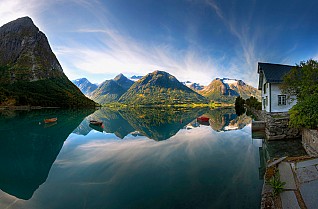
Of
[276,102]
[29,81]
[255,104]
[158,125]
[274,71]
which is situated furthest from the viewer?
[29,81]

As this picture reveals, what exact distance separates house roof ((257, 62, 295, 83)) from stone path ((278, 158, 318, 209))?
23140 millimetres

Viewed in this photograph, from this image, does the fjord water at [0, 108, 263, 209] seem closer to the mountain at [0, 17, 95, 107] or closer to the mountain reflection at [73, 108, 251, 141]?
the mountain reflection at [73, 108, 251, 141]

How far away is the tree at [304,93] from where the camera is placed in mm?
15352

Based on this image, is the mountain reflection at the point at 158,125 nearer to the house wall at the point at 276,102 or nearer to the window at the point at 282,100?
the house wall at the point at 276,102

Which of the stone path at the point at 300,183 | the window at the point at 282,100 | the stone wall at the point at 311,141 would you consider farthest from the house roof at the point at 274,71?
the stone path at the point at 300,183

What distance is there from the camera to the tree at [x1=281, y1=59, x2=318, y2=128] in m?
15.4

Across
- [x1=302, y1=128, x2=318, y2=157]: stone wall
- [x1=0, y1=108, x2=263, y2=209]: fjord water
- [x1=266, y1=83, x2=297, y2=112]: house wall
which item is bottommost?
[x1=0, y1=108, x2=263, y2=209]: fjord water

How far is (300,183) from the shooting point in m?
7.55

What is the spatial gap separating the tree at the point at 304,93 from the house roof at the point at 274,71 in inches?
113

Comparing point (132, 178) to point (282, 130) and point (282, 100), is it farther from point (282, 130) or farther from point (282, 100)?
point (282, 100)

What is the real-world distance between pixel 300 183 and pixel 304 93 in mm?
17767

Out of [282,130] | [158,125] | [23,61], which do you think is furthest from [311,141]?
[23,61]

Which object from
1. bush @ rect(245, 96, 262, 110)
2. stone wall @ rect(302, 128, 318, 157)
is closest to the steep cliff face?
bush @ rect(245, 96, 262, 110)

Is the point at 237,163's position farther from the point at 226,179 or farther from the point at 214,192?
the point at 214,192
